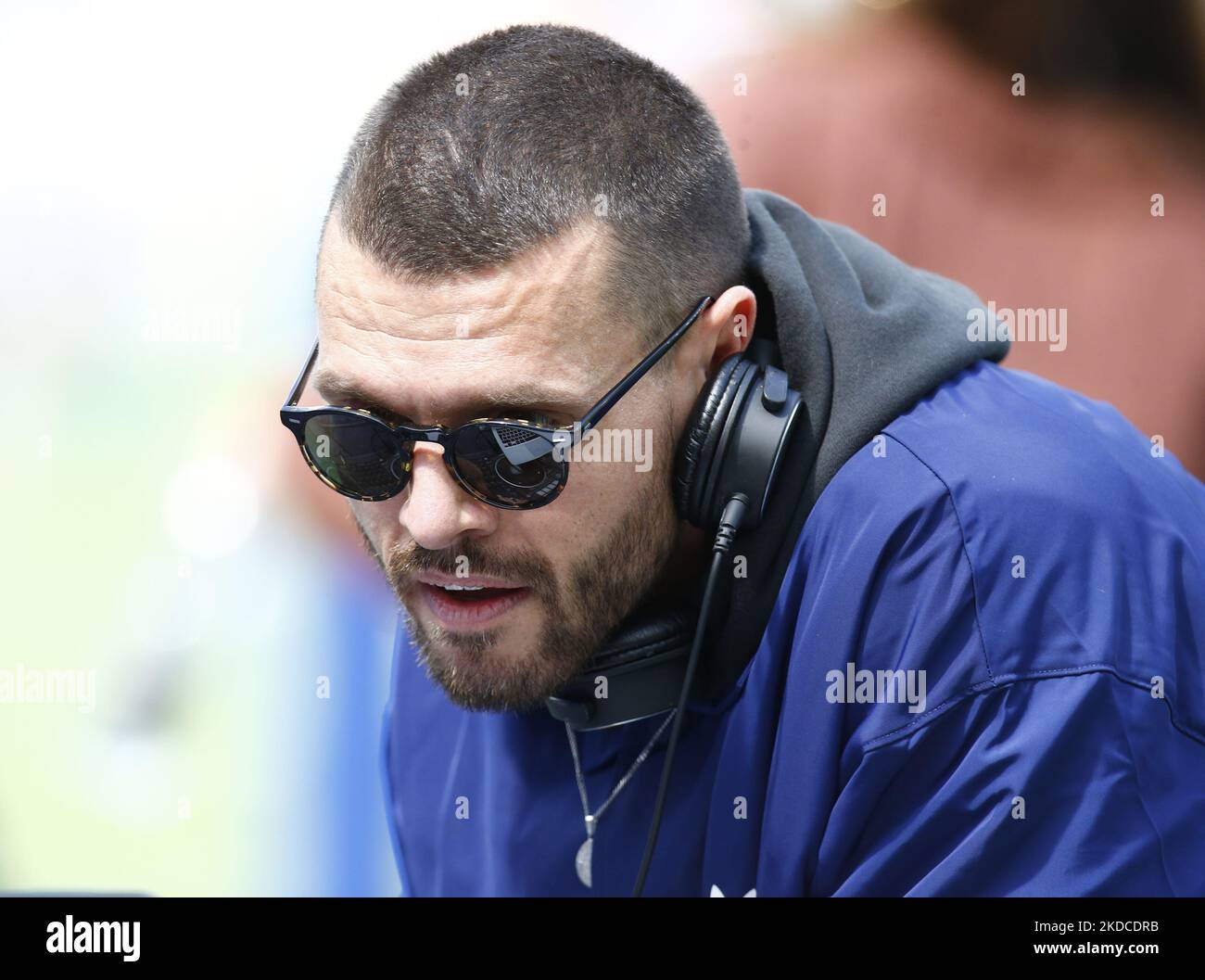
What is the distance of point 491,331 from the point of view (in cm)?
130

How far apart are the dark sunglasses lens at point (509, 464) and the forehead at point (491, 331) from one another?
5cm

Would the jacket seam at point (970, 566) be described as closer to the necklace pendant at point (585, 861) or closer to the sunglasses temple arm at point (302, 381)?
the necklace pendant at point (585, 861)

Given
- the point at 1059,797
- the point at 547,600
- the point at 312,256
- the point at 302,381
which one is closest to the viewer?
the point at 1059,797

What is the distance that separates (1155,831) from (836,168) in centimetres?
229

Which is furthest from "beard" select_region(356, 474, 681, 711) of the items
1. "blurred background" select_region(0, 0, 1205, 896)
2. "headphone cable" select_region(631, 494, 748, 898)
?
"blurred background" select_region(0, 0, 1205, 896)

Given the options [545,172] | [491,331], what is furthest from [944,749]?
[545,172]

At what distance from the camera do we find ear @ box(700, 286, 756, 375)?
143cm

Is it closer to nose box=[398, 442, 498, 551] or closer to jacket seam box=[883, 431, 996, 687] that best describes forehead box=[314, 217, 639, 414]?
nose box=[398, 442, 498, 551]

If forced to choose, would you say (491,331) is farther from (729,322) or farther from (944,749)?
(944,749)

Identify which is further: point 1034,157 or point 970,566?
point 1034,157

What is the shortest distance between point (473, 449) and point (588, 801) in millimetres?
571

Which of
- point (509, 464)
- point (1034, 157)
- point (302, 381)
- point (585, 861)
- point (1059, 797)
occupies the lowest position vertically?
point (585, 861)

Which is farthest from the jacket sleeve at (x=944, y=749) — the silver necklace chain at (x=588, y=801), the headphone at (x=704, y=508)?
the silver necklace chain at (x=588, y=801)
